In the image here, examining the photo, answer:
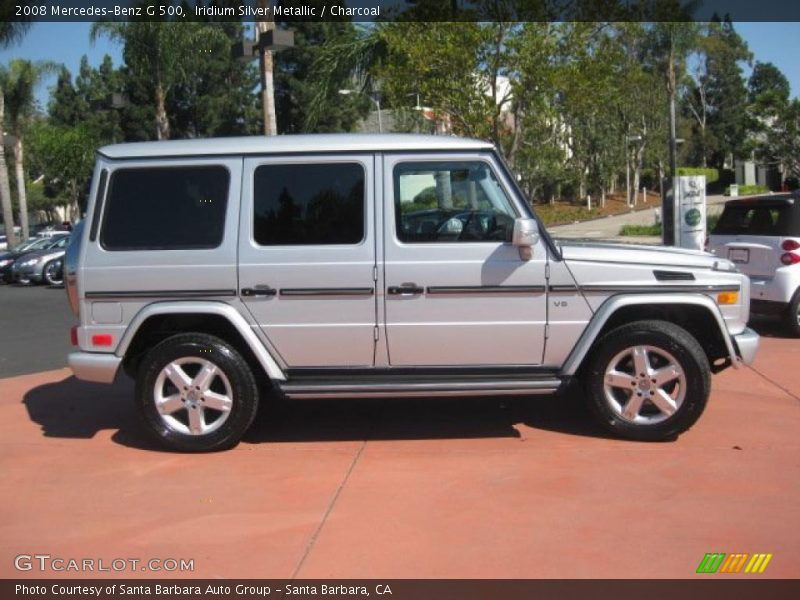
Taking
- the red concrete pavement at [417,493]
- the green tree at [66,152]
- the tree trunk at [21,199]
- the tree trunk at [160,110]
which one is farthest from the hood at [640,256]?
the green tree at [66,152]

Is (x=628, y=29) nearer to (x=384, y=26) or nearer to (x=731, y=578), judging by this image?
(x=384, y=26)

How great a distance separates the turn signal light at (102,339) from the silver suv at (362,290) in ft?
0.07

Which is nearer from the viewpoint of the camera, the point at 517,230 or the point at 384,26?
the point at 517,230

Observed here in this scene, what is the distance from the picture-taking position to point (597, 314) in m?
5.86

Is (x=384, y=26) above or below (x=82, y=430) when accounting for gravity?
above

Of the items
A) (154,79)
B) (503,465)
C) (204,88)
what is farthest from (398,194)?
(204,88)

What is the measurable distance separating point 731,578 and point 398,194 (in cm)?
315

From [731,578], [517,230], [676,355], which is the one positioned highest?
[517,230]

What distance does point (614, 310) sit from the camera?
19.1 feet

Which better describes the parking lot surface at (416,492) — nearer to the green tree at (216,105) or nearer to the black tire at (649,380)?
the black tire at (649,380)

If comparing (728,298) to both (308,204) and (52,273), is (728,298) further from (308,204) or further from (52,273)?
(52,273)

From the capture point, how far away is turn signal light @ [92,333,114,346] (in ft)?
19.7

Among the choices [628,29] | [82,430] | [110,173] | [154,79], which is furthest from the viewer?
[154,79]
